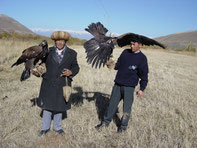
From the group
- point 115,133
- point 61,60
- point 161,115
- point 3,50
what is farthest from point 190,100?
point 3,50

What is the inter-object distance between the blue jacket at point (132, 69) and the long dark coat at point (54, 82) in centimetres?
103

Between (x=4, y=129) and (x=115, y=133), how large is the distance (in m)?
2.28

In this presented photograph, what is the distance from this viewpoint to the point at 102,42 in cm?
374

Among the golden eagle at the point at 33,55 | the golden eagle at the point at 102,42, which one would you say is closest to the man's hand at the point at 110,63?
the golden eagle at the point at 102,42

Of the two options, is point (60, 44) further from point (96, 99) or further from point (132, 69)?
point (96, 99)

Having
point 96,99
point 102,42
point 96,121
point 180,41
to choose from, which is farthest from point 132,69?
point 180,41

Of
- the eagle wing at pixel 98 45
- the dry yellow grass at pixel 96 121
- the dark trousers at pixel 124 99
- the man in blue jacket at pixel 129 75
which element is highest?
the eagle wing at pixel 98 45

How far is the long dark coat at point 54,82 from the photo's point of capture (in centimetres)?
359

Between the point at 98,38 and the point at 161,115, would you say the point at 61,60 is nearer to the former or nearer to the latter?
the point at 98,38

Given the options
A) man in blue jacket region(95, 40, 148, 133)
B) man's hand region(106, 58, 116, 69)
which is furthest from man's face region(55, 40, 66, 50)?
man in blue jacket region(95, 40, 148, 133)

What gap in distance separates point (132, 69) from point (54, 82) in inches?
60.3

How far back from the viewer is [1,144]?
135 inches

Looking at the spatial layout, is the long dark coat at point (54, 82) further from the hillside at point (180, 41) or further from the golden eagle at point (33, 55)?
the hillside at point (180, 41)

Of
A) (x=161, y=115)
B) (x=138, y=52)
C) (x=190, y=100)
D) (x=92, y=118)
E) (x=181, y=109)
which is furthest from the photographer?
(x=190, y=100)
